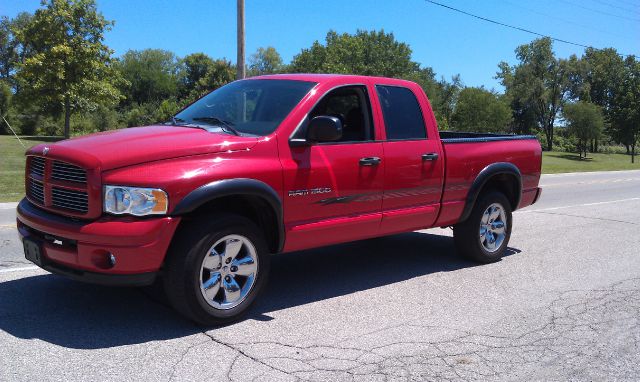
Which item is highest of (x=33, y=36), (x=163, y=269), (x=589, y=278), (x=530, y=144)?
(x=33, y=36)

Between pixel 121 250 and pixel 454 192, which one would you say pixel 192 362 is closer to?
pixel 121 250

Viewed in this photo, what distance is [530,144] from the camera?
7590 mm

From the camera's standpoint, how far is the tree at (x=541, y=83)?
7688 centimetres

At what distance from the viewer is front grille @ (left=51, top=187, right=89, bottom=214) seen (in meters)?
4.15

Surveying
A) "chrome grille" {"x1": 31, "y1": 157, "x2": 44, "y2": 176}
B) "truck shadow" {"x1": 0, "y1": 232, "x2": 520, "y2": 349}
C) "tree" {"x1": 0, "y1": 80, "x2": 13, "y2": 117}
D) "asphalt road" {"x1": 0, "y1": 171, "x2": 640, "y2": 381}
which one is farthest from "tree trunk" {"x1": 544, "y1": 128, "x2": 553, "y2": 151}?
"chrome grille" {"x1": 31, "y1": 157, "x2": 44, "y2": 176}

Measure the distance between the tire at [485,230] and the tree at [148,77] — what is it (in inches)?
Answer: 3268

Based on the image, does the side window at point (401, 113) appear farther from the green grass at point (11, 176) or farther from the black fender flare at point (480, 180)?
the green grass at point (11, 176)

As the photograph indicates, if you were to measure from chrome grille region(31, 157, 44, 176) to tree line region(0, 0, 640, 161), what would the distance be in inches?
819

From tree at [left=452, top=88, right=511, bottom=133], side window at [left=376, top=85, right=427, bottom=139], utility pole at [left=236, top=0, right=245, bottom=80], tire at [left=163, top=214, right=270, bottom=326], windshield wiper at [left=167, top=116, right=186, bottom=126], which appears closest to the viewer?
tire at [left=163, top=214, right=270, bottom=326]

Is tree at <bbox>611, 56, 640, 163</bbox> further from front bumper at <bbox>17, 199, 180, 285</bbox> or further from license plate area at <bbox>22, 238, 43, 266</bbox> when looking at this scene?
license plate area at <bbox>22, 238, 43, 266</bbox>

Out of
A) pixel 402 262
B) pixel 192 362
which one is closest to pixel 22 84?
pixel 402 262

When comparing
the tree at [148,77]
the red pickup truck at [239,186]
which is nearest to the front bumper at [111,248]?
the red pickup truck at [239,186]

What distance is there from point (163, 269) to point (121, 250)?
40 cm

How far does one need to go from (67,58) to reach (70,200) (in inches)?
880
